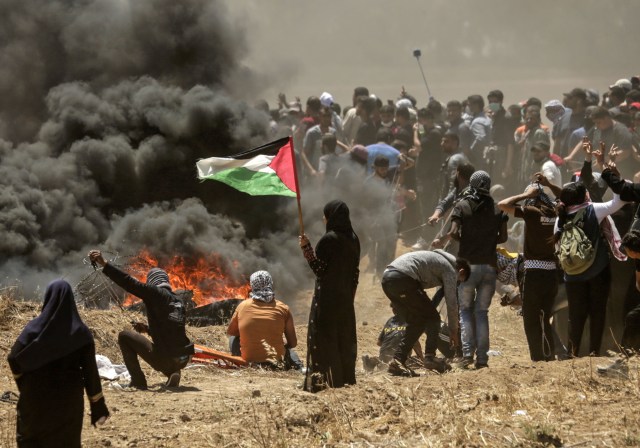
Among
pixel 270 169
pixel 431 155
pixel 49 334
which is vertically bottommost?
pixel 49 334

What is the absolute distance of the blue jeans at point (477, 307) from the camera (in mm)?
10055

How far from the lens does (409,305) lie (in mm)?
9805

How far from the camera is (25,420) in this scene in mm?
6465

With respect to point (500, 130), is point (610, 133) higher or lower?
lower

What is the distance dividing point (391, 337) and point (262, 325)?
137cm

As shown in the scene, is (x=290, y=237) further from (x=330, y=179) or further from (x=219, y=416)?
(x=219, y=416)

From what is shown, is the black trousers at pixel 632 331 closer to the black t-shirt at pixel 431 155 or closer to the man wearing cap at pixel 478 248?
the man wearing cap at pixel 478 248

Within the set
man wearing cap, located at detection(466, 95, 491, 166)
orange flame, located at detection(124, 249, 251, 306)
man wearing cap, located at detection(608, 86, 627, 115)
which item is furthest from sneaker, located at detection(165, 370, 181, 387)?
man wearing cap, located at detection(608, 86, 627, 115)

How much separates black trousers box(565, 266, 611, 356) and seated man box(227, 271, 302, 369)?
120 inches

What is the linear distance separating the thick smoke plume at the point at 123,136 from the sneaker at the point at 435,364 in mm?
6292

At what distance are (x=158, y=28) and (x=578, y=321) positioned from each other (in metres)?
12.6

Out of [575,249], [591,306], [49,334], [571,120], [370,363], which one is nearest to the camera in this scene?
[49,334]

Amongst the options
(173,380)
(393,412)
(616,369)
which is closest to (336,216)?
(393,412)

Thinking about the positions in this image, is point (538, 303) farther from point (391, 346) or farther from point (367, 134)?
point (367, 134)
